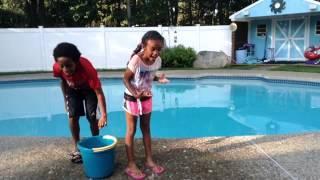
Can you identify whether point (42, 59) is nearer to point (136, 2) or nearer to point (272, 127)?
point (136, 2)

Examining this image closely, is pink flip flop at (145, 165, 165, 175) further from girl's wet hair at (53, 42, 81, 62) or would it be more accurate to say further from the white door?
the white door

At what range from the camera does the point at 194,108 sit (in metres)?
8.33

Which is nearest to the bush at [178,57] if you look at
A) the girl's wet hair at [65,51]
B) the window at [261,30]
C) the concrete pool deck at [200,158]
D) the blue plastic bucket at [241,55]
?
the blue plastic bucket at [241,55]

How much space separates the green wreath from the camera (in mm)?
13961

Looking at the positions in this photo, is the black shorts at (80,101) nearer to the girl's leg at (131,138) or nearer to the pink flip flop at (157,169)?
the girl's leg at (131,138)

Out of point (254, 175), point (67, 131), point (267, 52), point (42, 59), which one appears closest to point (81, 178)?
point (254, 175)

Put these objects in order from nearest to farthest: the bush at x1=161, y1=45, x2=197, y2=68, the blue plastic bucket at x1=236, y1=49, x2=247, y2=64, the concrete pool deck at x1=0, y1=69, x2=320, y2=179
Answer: the concrete pool deck at x1=0, y1=69, x2=320, y2=179 → the bush at x1=161, y1=45, x2=197, y2=68 → the blue plastic bucket at x1=236, y1=49, x2=247, y2=64

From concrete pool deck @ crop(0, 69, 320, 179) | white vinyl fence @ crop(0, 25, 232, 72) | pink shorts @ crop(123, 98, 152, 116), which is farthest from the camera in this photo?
white vinyl fence @ crop(0, 25, 232, 72)

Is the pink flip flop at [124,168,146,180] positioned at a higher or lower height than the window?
lower

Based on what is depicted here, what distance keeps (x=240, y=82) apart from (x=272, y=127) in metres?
4.57

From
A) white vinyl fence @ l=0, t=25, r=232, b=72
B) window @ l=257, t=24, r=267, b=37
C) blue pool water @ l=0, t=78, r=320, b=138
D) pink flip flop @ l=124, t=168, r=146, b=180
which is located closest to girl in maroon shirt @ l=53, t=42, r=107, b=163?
pink flip flop @ l=124, t=168, r=146, b=180

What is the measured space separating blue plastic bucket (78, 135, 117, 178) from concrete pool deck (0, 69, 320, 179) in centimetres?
14

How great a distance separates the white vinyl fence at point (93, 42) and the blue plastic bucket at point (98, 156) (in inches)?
446

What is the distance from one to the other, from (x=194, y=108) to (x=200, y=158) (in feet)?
15.4
